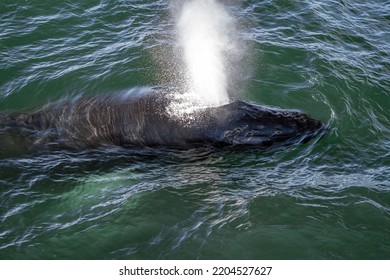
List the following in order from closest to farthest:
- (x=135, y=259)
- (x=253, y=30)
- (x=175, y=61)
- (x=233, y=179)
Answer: (x=135, y=259) → (x=233, y=179) → (x=175, y=61) → (x=253, y=30)

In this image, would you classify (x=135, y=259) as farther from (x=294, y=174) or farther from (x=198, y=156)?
(x=294, y=174)

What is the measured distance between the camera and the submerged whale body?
14.4 metres

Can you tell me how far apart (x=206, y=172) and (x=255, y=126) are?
5.98 ft

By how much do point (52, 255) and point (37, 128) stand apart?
14.3ft

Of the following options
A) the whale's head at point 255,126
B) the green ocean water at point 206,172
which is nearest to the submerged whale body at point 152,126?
the whale's head at point 255,126

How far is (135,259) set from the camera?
39.1ft

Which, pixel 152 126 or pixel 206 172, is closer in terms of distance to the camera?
pixel 206 172

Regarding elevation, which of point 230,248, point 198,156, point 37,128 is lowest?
point 230,248

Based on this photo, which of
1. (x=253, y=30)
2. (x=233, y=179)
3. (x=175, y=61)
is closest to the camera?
(x=233, y=179)

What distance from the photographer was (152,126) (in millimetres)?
14531

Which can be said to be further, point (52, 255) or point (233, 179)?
point (233, 179)

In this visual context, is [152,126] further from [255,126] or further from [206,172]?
[255,126]

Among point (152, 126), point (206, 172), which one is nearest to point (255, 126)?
point (206, 172)

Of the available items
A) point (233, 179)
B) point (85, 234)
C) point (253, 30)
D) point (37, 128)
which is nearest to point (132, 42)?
point (253, 30)
